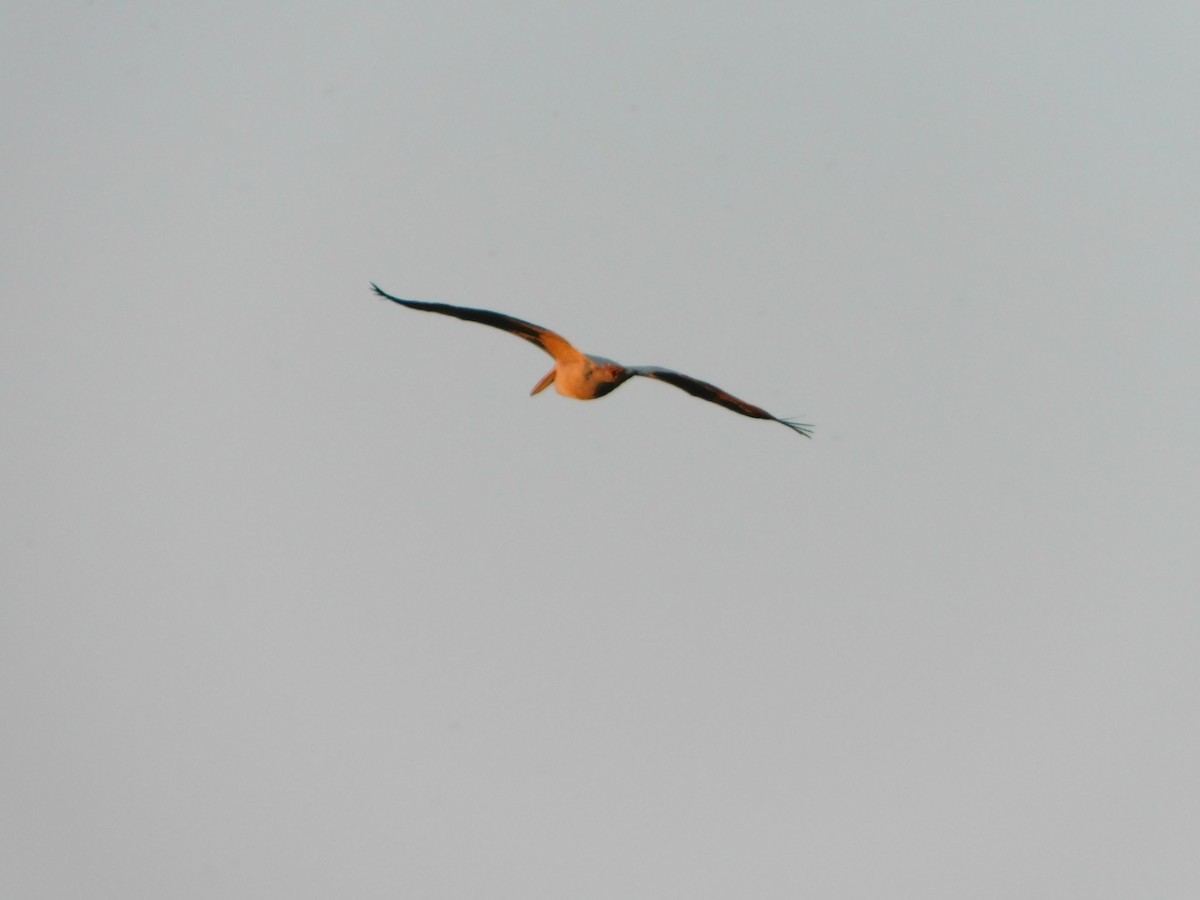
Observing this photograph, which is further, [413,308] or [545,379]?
[545,379]

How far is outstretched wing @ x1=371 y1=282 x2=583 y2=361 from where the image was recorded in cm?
2053

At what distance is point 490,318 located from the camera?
21.1 metres

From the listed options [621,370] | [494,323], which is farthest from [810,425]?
[494,323]

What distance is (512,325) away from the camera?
69.9ft

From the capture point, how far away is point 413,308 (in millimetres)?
20469

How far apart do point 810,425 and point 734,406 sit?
1108mm

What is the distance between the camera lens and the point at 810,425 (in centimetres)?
2291

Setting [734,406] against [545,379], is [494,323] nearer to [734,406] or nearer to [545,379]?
[545,379]

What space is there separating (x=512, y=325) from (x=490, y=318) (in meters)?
0.37

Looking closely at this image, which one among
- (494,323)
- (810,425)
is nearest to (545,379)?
(494,323)

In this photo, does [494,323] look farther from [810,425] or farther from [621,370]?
[810,425]

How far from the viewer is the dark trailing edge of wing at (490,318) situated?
20469 millimetres

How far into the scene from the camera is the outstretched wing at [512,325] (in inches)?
808

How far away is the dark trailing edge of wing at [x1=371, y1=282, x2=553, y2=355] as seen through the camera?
20.5 meters
